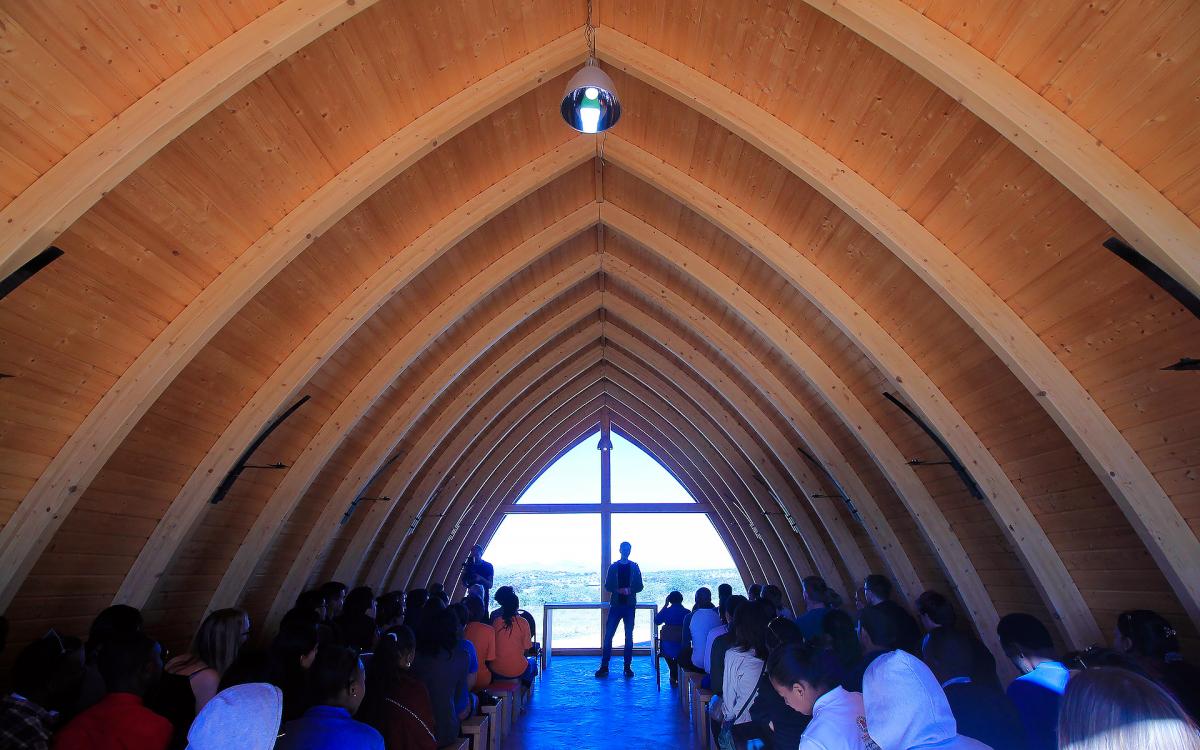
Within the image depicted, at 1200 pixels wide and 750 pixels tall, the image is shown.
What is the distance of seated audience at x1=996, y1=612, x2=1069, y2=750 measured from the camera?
3.53 meters

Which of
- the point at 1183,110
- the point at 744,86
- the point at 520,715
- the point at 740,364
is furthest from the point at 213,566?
the point at 1183,110

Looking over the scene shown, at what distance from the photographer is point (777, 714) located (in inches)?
150

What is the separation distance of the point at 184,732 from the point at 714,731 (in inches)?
162

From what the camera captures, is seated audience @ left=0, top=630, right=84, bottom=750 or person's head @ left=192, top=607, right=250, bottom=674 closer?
seated audience @ left=0, top=630, right=84, bottom=750

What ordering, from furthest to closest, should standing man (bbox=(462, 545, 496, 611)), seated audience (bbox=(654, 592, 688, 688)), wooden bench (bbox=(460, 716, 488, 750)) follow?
standing man (bbox=(462, 545, 496, 611))
seated audience (bbox=(654, 592, 688, 688))
wooden bench (bbox=(460, 716, 488, 750))

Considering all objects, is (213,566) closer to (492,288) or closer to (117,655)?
(492,288)

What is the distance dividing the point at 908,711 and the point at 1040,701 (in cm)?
141

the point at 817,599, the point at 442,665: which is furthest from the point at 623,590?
the point at 442,665

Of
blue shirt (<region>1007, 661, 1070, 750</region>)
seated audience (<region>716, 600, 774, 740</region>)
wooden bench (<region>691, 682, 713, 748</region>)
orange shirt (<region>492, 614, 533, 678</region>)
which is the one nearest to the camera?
blue shirt (<region>1007, 661, 1070, 750</region>)

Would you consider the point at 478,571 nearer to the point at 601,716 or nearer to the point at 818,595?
the point at 601,716

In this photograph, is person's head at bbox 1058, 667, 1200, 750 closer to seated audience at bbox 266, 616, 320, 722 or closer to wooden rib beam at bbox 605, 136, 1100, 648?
seated audience at bbox 266, 616, 320, 722

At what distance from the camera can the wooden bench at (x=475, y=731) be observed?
5.36 metres

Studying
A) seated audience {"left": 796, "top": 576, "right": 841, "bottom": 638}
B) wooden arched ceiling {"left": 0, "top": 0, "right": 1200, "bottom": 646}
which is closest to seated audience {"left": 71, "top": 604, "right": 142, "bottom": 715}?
wooden arched ceiling {"left": 0, "top": 0, "right": 1200, "bottom": 646}

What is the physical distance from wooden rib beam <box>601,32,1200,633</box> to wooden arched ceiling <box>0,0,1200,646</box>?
0.02m
